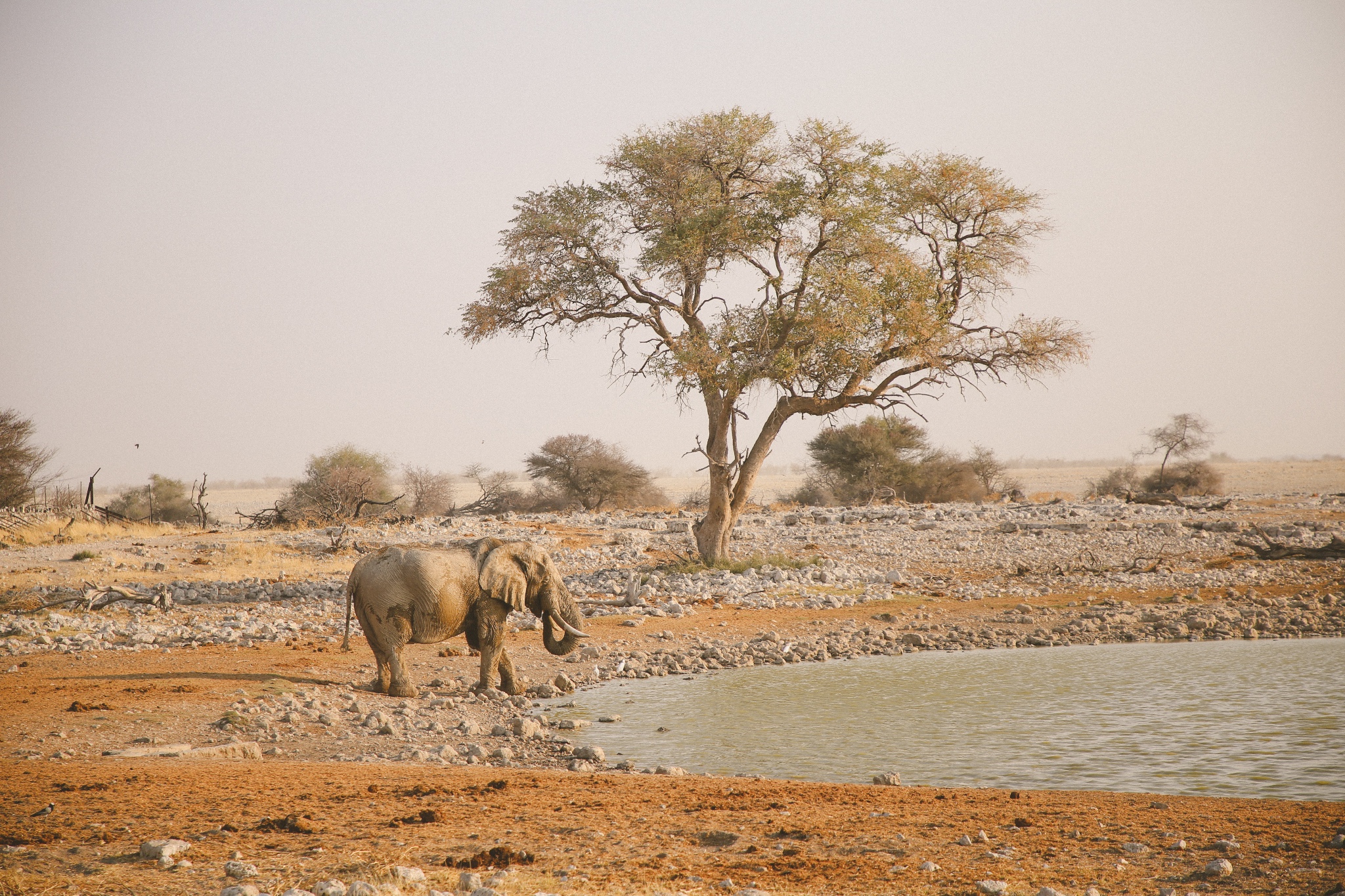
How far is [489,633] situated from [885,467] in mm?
32928

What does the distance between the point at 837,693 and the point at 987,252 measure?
1299 cm

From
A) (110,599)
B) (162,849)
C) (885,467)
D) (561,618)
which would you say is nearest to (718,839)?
(162,849)

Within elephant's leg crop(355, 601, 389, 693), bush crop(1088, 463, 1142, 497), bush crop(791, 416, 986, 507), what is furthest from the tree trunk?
bush crop(1088, 463, 1142, 497)

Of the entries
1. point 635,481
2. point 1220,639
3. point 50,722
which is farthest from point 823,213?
point 635,481

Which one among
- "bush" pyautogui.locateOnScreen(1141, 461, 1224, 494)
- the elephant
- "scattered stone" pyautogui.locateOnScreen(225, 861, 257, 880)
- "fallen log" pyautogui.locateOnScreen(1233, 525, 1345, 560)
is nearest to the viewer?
"scattered stone" pyautogui.locateOnScreen(225, 861, 257, 880)

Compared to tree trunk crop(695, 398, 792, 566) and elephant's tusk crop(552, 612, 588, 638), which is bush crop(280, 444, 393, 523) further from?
elephant's tusk crop(552, 612, 588, 638)

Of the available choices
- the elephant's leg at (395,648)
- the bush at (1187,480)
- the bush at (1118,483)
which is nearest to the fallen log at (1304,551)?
the elephant's leg at (395,648)

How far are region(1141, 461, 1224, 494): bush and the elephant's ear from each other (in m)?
39.8

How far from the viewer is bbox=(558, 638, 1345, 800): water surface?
7297 mm

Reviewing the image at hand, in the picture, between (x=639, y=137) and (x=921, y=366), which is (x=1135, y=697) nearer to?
(x=921, y=366)

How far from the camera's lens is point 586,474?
41000mm

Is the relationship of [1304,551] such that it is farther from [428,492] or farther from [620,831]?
[428,492]

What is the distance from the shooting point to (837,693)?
10648 mm

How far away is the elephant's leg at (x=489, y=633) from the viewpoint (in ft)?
33.7
